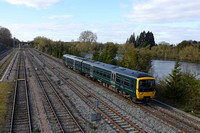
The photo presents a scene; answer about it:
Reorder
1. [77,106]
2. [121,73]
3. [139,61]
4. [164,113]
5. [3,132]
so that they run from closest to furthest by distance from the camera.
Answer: [3,132], [164,113], [77,106], [121,73], [139,61]

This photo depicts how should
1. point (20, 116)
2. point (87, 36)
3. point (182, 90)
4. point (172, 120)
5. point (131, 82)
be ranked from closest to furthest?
point (172, 120) < point (20, 116) < point (131, 82) < point (182, 90) < point (87, 36)

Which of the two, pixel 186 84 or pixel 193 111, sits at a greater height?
pixel 186 84

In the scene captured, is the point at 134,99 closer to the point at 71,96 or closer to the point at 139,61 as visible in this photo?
the point at 71,96

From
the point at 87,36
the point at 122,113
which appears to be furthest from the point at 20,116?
the point at 87,36

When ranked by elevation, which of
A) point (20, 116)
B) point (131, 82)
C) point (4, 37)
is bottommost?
point (20, 116)

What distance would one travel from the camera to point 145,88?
622 inches

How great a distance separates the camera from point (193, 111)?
15.1 meters

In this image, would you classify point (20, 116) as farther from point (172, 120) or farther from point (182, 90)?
point (182, 90)

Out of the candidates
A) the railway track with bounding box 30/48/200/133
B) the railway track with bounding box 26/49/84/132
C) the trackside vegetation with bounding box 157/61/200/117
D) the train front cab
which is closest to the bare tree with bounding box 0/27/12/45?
the railway track with bounding box 26/49/84/132

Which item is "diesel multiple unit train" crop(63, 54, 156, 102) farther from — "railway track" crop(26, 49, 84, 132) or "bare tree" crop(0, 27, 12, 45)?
"bare tree" crop(0, 27, 12, 45)

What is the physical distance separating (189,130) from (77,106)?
29.7ft

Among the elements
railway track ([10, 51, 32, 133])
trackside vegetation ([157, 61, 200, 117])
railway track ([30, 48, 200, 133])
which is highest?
trackside vegetation ([157, 61, 200, 117])

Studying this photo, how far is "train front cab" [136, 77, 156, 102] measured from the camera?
1555 cm

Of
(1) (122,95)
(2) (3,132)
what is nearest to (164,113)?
(1) (122,95)
